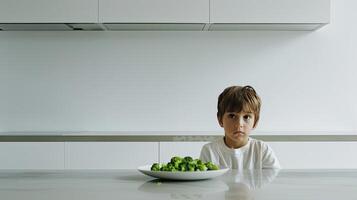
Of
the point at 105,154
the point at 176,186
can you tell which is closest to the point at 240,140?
the point at 176,186

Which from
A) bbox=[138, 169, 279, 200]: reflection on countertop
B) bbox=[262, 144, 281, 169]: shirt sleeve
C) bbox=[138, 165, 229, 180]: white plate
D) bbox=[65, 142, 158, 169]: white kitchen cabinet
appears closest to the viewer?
bbox=[138, 169, 279, 200]: reflection on countertop

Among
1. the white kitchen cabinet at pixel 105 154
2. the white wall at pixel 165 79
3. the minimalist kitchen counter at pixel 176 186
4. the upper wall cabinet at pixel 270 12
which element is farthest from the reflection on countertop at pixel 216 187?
the white wall at pixel 165 79

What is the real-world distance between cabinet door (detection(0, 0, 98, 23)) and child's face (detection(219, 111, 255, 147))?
5.31 feet

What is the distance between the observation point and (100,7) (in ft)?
12.2

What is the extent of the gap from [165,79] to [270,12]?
91 cm

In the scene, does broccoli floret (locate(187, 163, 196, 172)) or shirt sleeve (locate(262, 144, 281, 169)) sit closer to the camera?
broccoli floret (locate(187, 163, 196, 172))

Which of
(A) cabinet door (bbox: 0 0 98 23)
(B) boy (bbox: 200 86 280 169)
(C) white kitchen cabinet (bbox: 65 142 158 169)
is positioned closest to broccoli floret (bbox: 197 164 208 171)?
(B) boy (bbox: 200 86 280 169)

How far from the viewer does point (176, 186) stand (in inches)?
65.9

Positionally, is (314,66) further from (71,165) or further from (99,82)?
(71,165)

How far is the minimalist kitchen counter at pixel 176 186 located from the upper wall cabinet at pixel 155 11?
181 centimetres

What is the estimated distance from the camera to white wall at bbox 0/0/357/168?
4121 millimetres

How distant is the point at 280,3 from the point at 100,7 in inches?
45.7

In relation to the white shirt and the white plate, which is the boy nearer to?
the white shirt

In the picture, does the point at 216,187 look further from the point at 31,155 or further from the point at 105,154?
the point at 31,155
